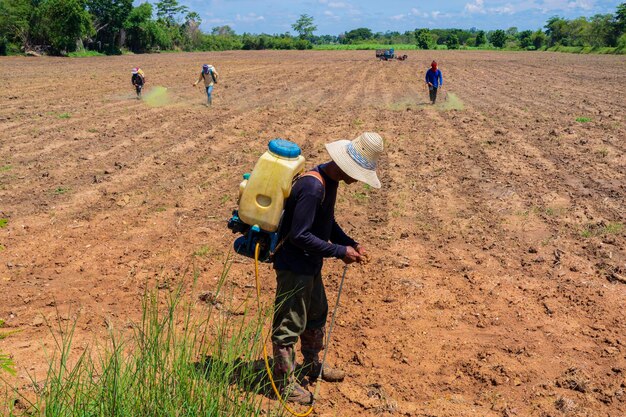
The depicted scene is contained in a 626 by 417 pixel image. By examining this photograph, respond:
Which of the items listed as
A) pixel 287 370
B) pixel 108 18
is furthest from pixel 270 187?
pixel 108 18

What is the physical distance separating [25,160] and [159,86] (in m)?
13.3

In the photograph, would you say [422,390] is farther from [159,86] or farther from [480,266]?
[159,86]

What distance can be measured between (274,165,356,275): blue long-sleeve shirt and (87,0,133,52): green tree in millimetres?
55695

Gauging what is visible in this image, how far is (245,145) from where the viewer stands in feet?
37.0

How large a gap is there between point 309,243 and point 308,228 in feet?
0.30

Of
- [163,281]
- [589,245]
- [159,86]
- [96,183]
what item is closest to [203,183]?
[96,183]

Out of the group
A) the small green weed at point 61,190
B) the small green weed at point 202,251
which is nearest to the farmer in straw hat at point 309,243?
the small green weed at point 202,251

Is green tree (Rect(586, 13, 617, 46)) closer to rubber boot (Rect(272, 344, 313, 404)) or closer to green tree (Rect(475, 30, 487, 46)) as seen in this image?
green tree (Rect(475, 30, 487, 46))

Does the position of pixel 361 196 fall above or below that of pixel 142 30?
below

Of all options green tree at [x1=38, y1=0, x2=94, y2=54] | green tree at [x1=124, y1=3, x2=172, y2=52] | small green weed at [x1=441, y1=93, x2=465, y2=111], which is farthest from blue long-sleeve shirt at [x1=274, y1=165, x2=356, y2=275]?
green tree at [x1=124, y1=3, x2=172, y2=52]

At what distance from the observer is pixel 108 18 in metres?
55.3

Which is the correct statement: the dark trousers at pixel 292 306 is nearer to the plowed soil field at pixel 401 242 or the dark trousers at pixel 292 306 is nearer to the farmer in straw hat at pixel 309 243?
the farmer in straw hat at pixel 309 243

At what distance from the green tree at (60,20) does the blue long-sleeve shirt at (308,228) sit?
47689 mm

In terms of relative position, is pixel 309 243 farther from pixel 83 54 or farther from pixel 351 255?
pixel 83 54
